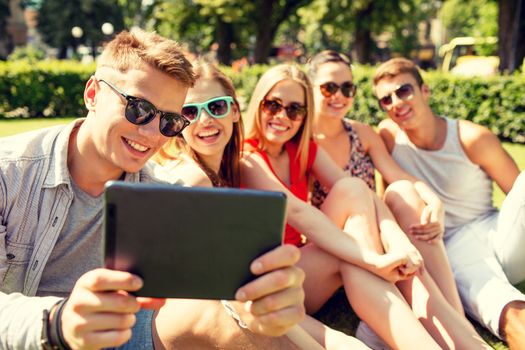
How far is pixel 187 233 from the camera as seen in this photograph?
4.68ft

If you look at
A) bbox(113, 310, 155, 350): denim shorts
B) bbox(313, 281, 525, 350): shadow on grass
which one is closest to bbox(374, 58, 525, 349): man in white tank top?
bbox(313, 281, 525, 350): shadow on grass

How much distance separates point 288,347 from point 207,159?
1.51 meters

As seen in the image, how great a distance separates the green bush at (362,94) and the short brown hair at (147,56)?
1220cm

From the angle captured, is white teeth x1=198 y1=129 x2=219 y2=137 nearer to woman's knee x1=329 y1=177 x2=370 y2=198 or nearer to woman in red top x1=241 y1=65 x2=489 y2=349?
woman in red top x1=241 y1=65 x2=489 y2=349

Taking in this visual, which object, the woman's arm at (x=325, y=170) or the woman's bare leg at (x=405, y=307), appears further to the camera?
the woman's arm at (x=325, y=170)

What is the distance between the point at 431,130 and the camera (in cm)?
426

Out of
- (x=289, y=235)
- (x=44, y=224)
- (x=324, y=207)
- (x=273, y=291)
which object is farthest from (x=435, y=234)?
(x=44, y=224)

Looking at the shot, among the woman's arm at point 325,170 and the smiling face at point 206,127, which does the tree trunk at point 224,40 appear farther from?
the smiling face at point 206,127

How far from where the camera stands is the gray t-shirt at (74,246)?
84.8 inches

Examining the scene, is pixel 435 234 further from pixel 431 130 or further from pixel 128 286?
pixel 128 286

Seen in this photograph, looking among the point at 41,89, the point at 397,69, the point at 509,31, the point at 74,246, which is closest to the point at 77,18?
the point at 41,89

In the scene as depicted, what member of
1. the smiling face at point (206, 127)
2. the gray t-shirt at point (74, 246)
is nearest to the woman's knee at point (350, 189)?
the smiling face at point (206, 127)

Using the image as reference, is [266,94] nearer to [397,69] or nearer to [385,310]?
[397,69]

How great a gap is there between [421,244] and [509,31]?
17.5 meters
